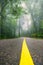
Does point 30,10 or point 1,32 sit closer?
point 30,10

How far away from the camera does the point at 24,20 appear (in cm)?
459

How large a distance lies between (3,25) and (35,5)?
3.42 ft

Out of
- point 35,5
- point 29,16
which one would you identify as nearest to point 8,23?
point 29,16

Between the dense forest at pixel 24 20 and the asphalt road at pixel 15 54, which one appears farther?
the dense forest at pixel 24 20

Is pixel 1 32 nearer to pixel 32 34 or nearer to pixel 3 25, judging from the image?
pixel 3 25

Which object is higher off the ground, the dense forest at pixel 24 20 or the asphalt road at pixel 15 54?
the dense forest at pixel 24 20

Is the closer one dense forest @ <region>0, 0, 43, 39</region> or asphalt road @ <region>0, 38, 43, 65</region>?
asphalt road @ <region>0, 38, 43, 65</region>

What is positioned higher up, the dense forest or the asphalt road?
the dense forest

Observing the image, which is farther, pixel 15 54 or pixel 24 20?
pixel 24 20

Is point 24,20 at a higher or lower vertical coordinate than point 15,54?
higher

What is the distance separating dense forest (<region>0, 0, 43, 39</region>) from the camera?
4.42 meters

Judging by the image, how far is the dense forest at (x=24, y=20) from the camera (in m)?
4.42

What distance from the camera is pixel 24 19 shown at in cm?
450

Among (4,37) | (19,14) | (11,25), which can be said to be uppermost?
(19,14)
